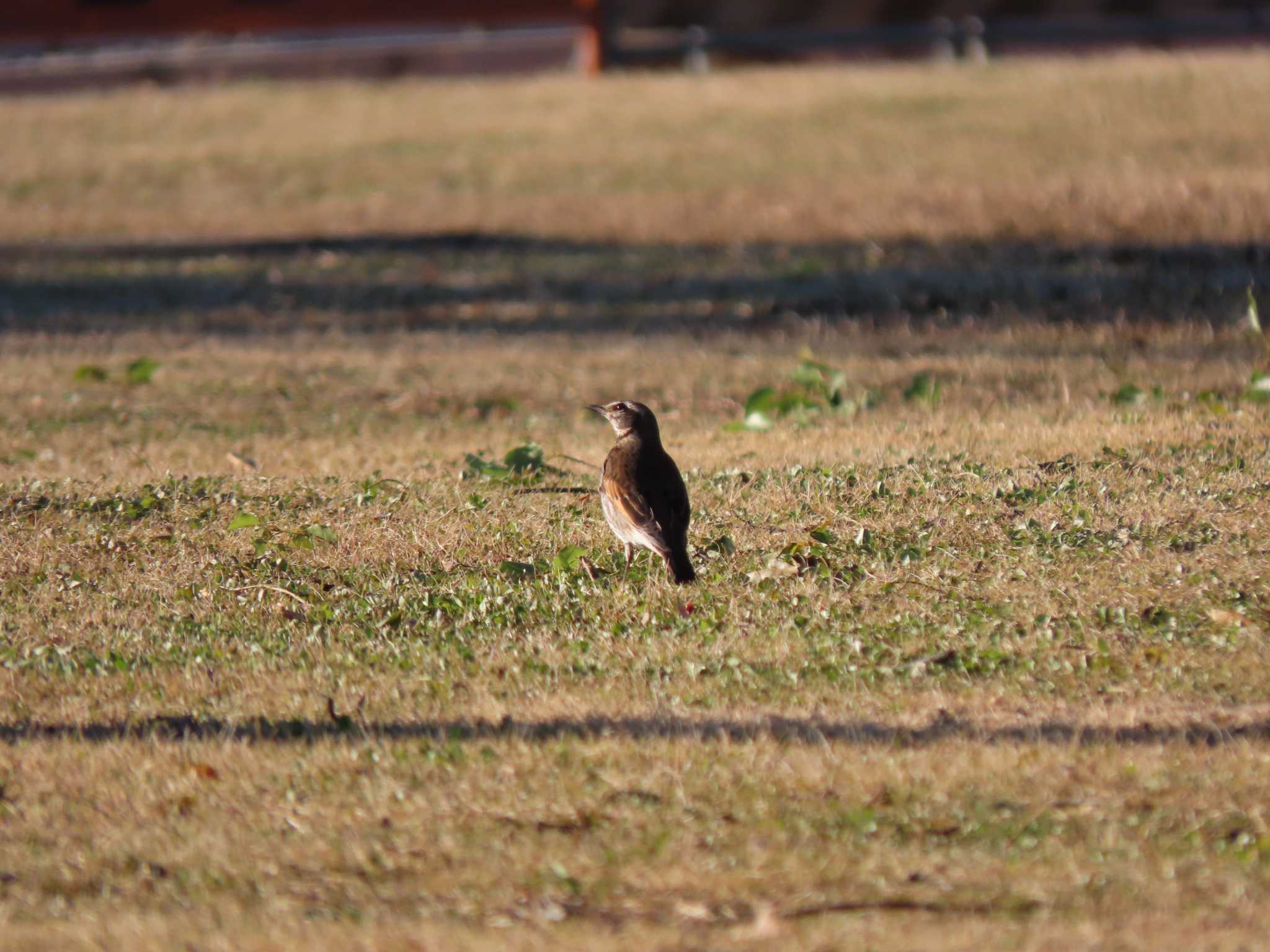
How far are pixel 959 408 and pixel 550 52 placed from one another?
71.7ft

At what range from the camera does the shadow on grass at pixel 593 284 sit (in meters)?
17.0

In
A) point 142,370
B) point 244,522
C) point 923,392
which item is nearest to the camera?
point 244,522

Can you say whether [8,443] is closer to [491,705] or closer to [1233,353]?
[491,705]

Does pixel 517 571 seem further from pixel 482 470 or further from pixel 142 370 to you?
pixel 142 370

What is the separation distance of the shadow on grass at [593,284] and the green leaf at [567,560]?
9.06 metres

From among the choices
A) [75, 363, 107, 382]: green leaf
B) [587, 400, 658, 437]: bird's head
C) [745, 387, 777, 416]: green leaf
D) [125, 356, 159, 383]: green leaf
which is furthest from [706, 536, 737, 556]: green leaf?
[75, 363, 107, 382]: green leaf

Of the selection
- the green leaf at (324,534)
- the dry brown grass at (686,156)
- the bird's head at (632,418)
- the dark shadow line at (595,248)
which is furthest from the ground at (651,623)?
the dry brown grass at (686,156)

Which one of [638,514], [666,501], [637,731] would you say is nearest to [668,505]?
[666,501]

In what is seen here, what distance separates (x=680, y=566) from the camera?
7.26 m

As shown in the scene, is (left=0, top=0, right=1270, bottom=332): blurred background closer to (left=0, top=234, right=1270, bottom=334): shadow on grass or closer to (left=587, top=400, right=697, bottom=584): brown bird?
(left=0, top=234, right=1270, bottom=334): shadow on grass

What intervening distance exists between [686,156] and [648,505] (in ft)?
58.8

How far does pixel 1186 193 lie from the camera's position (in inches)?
790

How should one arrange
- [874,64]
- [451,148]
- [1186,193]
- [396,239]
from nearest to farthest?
[1186,193] < [396,239] < [451,148] < [874,64]

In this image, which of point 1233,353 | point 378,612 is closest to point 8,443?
point 378,612
